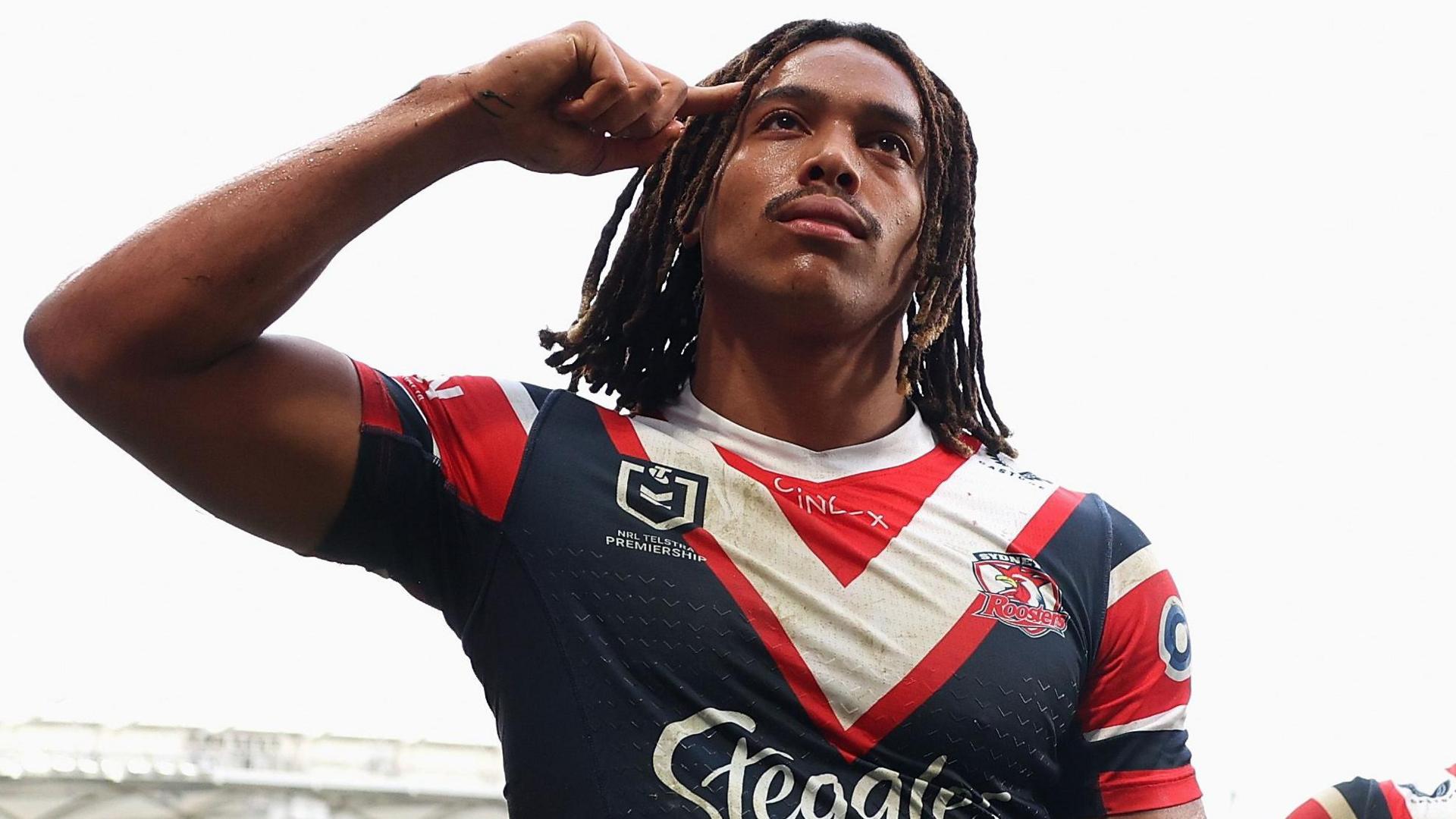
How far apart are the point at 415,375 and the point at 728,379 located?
47 cm

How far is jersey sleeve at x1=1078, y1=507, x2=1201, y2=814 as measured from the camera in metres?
1.81

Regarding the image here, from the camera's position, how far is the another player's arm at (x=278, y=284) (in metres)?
1.45

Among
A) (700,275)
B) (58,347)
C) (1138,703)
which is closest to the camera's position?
(58,347)

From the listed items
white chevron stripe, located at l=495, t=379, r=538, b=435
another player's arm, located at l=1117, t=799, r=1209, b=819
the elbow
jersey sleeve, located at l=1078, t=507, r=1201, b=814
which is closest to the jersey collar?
white chevron stripe, located at l=495, t=379, r=538, b=435

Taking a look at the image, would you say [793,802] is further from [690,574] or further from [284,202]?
[284,202]

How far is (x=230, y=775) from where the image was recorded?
19.2ft

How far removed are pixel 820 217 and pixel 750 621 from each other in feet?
1.87

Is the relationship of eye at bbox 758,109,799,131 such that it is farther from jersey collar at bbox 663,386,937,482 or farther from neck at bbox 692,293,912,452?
jersey collar at bbox 663,386,937,482

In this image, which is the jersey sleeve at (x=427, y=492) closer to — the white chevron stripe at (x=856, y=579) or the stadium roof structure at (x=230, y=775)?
the white chevron stripe at (x=856, y=579)

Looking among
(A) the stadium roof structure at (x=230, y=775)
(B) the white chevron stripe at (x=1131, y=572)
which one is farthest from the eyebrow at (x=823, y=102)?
(A) the stadium roof structure at (x=230, y=775)

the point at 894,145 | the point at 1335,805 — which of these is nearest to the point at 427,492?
the point at 894,145

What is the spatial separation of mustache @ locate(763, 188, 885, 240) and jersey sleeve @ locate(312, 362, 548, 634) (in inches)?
18.2

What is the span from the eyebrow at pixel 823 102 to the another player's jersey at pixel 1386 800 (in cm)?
129

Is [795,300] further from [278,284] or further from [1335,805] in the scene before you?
[1335,805]
